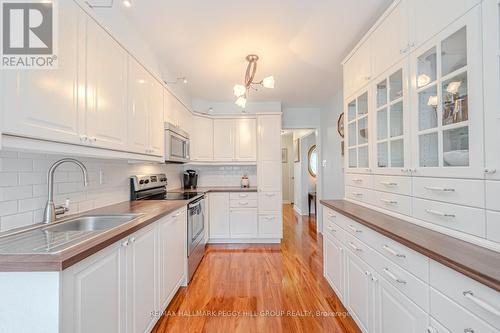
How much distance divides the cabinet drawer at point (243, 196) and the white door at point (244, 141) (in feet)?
2.13

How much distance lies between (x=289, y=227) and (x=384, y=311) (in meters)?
3.51

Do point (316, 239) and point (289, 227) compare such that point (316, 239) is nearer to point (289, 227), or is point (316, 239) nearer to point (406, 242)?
point (289, 227)

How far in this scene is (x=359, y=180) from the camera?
2.06 meters

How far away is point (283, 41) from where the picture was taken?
220 centimetres

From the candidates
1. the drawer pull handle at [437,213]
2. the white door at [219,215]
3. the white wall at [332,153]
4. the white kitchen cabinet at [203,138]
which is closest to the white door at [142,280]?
the drawer pull handle at [437,213]

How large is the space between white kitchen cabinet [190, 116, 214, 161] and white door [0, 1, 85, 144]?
2652mm

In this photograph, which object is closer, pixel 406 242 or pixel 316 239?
pixel 406 242

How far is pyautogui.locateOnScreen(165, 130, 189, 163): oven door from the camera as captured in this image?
2.63 meters

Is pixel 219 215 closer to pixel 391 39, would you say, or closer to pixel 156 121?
pixel 156 121

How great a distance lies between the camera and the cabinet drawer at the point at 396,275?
39.9 inches

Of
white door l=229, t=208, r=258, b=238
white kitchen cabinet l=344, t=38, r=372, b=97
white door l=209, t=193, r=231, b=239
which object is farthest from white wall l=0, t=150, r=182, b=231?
white kitchen cabinet l=344, t=38, r=372, b=97

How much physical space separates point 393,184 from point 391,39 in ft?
3.47

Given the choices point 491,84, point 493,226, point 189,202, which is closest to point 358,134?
point 491,84

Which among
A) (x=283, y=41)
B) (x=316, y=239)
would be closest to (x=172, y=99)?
(x=283, y=41)
